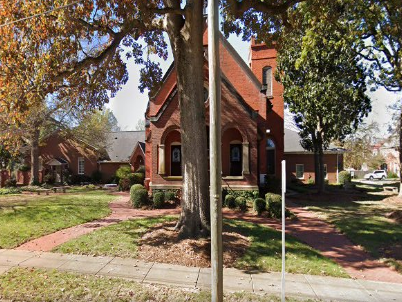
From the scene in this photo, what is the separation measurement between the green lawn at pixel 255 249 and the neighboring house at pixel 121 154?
25.9m

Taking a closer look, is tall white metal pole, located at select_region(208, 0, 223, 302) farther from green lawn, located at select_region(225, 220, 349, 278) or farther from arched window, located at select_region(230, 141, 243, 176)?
arched window, located at select_region(230, 141, 243, 176)

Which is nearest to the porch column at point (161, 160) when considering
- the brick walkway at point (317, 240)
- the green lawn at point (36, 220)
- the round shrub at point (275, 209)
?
the brick walkway at point (317, 240)

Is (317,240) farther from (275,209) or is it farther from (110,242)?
(110,242)

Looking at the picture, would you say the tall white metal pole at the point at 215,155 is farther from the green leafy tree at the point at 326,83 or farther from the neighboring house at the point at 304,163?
the neighboring house at the point at 304,163

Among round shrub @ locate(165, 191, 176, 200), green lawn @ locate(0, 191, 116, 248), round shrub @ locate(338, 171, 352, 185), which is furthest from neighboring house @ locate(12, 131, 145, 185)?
round shrub @ locate(338, 171, 352, 185)

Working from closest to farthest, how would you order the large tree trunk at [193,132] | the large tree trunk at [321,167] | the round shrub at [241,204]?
1. the large tree trunk at [193,132]
2. the round shrub at [241,204]
3. the large tree trunk at [321,167]

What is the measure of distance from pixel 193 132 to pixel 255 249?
11.9 ft

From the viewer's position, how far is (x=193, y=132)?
357 inches

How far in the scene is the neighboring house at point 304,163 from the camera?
37.6 metres

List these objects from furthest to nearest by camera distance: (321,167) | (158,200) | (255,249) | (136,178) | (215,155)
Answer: (136,178)
(321,167)
(158,200)
(255,249)
(215,155)

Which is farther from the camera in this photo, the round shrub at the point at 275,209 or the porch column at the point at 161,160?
the porch column at the point at 161,160

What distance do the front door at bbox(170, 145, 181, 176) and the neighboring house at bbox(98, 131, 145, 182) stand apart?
15697 millimetres

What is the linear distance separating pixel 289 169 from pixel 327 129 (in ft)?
42.1

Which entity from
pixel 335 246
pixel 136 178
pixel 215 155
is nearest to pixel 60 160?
pixel 136 178
